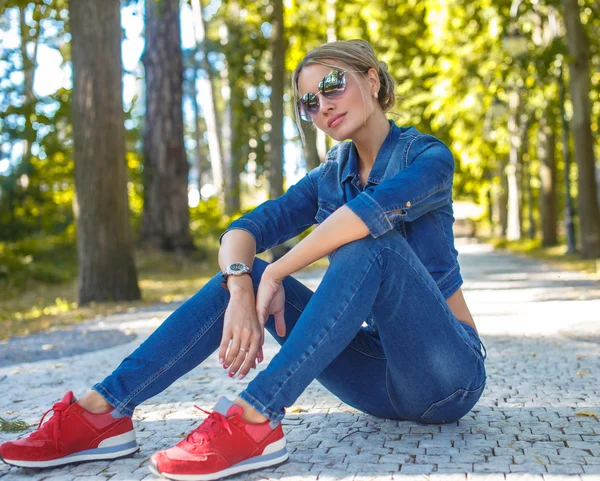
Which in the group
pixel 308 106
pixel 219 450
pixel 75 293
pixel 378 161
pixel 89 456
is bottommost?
pixel 75 293

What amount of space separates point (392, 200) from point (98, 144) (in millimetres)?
7528

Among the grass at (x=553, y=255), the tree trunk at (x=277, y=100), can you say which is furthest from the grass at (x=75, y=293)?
the grass at (x=553, y=255)

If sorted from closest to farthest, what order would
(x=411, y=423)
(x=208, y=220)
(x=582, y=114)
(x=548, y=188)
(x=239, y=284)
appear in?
(x=239, y=284)
(x=411, y=423)
(x=582, y=114)
(x=548, y=188)
(x=208, y=220)

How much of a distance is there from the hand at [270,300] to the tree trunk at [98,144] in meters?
7.12

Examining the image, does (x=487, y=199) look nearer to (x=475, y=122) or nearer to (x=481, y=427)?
(x=475, y=122)

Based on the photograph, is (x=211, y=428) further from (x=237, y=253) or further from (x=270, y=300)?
(x=237, y=253)

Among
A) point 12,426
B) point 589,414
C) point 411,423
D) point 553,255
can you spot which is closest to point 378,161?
point 411,423

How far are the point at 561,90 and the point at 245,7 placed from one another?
6.82 m

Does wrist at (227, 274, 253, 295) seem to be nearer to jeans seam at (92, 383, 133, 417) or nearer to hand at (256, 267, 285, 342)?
hand at (256, 267, 285, 342)

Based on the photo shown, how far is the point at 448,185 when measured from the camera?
3049 mm

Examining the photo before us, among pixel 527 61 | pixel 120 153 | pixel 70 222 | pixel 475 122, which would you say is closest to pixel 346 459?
pixel 120 153

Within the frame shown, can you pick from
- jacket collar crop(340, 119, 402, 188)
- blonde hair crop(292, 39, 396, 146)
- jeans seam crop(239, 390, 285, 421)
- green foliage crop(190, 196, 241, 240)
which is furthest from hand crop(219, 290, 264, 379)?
green foliage crop(190, 196, 241, 240)

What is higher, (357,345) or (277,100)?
(277,100)

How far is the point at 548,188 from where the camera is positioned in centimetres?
1953
